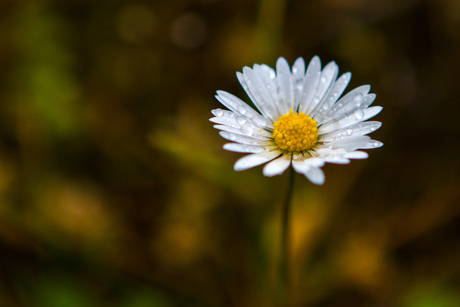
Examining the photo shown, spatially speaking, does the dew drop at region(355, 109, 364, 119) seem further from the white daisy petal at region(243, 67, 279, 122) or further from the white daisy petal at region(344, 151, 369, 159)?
the white daisy petal at region(243, 67, 279, 122)

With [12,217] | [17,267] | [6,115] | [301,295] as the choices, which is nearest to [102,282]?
[17,267]

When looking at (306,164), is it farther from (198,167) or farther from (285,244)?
(198,167)

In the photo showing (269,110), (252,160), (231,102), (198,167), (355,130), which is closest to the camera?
(252,160)

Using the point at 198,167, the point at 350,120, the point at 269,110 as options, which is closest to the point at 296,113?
the point at 269,110

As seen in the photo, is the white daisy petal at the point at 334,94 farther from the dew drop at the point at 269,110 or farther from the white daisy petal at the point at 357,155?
the white daisy petal at the point at 357,155

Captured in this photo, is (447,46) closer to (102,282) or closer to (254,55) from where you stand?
(254,55)

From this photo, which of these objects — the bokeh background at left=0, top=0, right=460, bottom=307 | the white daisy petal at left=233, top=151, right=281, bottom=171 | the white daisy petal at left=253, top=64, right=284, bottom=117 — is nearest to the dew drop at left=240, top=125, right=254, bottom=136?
the white daisy petal at left=233, top=151, right=281, bottom=171

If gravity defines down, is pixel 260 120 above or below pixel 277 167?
above
